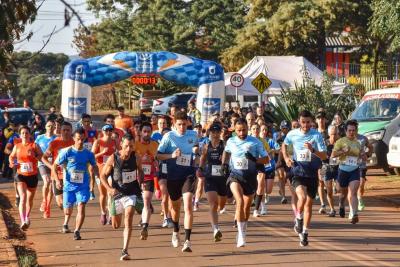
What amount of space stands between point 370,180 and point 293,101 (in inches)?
333

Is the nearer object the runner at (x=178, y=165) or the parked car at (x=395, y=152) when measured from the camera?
the runner at (x=178, y=165)

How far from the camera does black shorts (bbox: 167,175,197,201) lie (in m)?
14.4

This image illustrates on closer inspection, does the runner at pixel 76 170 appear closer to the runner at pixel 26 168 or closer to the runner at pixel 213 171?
the runner at pixel 26 168

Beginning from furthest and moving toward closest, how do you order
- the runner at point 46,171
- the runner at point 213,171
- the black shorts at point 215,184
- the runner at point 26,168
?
1. the runner at point 46,171
2. the runner at point 26,168
3. the black shorts at point 215,184
4. the runner at point 213,171

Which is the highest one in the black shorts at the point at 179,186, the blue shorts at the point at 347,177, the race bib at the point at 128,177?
the blue shorts at the point at 347,177

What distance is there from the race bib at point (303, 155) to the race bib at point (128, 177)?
2825 millimetres

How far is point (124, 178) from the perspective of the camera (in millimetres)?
13633

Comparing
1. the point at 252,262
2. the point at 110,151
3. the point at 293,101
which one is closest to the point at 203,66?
the point at 293,101

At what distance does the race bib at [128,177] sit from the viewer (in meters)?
13.6

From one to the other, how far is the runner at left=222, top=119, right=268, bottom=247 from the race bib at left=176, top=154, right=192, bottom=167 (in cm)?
53

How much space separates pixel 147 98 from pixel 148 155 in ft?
139

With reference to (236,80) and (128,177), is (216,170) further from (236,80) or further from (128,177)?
(236,80)

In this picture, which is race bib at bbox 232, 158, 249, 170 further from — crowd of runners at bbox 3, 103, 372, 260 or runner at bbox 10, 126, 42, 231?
runner at bbox 10, 126, 42, 231

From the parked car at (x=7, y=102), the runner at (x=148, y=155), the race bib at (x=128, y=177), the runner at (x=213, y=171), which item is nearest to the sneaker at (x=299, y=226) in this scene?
the runner at (x=213, y=171)
